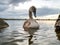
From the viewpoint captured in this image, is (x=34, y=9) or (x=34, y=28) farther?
(x=34, y=9)

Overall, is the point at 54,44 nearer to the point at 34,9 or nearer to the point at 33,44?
the point at 33,44

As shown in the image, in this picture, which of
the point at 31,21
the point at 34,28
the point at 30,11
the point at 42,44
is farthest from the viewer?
the point at 30,11

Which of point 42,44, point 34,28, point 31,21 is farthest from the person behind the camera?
point 31,21

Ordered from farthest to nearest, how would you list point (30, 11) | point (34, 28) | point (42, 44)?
point (30, 11), point (34, 28), point (42, 44)

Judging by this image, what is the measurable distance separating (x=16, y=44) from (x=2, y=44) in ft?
2.44

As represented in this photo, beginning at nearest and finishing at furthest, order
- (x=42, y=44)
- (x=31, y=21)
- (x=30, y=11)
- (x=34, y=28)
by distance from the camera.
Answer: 1. (x=42, y=44)
2. (x=34, y=28)
3. (x=31, y=21)
4. (x=30, y=11)

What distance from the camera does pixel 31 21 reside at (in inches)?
915

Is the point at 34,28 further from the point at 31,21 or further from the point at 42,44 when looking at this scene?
the point at 42,44

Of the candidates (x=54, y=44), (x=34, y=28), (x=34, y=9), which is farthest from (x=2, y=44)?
(x=34, y=9)

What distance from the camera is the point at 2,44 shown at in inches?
407

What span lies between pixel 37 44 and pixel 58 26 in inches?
481

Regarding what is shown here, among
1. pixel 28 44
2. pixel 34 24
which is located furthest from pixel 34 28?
pixel 28 44

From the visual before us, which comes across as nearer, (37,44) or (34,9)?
(37,44)

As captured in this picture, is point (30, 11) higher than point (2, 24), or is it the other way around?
point (30, 11)
